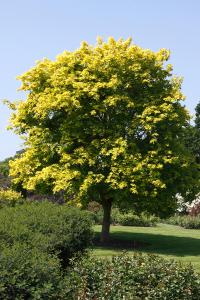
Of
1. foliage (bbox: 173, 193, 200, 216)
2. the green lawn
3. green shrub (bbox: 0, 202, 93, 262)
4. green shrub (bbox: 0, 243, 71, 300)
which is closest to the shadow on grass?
the green lawn

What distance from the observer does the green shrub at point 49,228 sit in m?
10.7

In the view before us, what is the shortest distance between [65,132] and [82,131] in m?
0.70

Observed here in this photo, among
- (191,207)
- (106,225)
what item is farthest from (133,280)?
(191,207)

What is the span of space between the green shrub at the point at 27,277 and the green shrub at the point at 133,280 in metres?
1.21

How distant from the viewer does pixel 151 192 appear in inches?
805

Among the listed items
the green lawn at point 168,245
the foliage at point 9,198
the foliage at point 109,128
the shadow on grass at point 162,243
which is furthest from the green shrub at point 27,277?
the foliage at point 9,198

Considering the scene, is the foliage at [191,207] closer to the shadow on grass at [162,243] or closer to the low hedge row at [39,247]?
the shadow on grass at [162,243]

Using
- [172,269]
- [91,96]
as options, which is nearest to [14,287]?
[172,269]

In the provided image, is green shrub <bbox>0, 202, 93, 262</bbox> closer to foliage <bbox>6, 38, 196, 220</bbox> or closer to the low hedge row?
the low hedge row

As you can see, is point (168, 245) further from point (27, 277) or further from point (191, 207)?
point (191, 207)

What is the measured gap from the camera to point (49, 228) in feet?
40.0

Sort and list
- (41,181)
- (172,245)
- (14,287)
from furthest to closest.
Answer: (172,245)
(41,181)
(14,287)

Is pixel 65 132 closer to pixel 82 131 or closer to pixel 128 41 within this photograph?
pixel 82 131

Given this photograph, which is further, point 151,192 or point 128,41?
point 128,41
